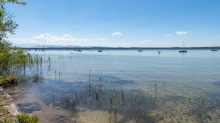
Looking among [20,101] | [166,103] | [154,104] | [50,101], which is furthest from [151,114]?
[20,101]

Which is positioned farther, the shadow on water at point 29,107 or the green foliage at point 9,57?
the green foliage at point 9,57

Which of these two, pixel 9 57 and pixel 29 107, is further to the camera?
pixel 9 57

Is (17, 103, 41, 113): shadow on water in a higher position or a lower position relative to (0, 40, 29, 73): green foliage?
lower

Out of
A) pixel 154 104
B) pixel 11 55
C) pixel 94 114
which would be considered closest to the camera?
pixel 94 114

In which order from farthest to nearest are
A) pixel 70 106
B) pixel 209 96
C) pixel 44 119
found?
pixel 209 96 < pixel 70 106 < pixel 44 119

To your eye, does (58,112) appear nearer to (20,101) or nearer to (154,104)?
(20,101)

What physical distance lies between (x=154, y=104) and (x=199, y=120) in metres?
4.42

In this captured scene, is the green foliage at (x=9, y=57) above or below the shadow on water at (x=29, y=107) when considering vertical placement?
above

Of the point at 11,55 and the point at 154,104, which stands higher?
the point at 11,55

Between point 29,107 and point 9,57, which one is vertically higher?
point 9,57

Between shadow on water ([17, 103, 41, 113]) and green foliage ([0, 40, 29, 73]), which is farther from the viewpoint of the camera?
green foliage ([0, 40, 29, 73])

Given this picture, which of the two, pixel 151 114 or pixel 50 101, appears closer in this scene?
pixel 151 114

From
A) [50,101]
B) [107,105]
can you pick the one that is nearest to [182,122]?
[107,105]

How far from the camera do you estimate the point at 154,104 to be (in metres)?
16.0
